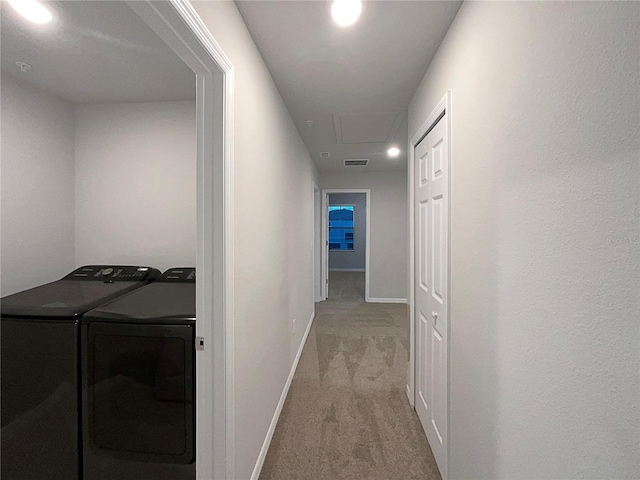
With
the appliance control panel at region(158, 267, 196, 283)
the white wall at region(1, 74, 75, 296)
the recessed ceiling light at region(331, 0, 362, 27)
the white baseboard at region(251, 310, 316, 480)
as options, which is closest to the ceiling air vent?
the white baseboard at region(251, 310, 316, 480)

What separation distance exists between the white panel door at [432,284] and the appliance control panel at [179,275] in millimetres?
1622

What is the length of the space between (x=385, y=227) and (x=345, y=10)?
4428mm

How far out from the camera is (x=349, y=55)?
176 centimetres

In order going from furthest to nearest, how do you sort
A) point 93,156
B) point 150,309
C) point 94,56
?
point 93,156 < point 94,56 < point 150,309

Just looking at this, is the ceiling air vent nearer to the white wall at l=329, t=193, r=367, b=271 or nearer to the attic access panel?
the attic access panel

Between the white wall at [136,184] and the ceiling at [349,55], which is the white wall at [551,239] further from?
the white wall at [136,184]

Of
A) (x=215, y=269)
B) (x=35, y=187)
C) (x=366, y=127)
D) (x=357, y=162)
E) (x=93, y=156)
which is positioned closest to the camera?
(x=215, y=269)

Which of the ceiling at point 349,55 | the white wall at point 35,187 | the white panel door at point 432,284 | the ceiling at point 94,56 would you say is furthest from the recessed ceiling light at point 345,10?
the white wall at point 35,187

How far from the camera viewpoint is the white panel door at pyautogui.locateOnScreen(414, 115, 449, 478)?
1647 mm

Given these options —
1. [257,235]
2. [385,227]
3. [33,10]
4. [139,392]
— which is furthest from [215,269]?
[385,227]

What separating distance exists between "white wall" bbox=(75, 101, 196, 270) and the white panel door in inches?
68.9

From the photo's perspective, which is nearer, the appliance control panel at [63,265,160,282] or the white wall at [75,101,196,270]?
the appliance control panel at [63,265,160,282]

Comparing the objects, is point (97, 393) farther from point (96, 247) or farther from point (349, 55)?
point (349, 55)

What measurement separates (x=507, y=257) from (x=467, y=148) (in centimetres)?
56
